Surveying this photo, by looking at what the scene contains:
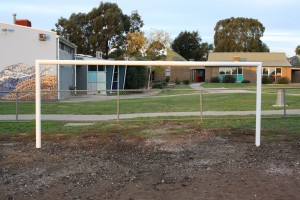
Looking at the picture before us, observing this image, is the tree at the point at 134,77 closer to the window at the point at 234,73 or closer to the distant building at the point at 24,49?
the distant building at the point at 24,49

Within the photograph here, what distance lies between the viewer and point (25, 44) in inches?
1028

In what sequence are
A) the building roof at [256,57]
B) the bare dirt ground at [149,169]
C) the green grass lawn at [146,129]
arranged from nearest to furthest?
the bare dirt ground at [149,169]
the green grass lawn at [146,129]
the building roof at [256,57]

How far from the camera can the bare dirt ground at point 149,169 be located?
570 cm

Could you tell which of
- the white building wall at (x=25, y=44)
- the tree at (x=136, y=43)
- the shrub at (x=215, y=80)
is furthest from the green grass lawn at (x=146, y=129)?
the shrub at (x=215, y=80)

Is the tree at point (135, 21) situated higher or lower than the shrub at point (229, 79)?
higher

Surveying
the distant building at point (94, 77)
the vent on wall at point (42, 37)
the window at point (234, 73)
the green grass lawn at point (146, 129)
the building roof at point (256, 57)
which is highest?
the building roof at point (256, 57)

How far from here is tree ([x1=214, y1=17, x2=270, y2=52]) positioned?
83.0 m

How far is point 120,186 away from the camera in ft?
19.6

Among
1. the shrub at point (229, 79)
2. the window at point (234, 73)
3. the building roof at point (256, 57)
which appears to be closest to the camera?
the shrub at point (229, 79)

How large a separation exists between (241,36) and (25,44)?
64766mm

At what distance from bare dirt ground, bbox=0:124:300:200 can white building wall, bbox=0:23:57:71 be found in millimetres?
17228

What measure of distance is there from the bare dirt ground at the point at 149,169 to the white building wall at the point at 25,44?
678 inches

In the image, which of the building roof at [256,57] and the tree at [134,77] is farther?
the building roof at [256,57]

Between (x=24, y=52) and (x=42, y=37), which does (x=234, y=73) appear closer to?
(x=42, y=37)
